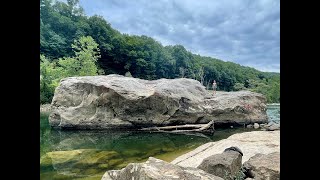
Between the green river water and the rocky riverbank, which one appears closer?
the rocky riverbank

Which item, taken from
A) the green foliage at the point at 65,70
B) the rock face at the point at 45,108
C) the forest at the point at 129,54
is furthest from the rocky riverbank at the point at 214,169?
the forest at the point at 129,54

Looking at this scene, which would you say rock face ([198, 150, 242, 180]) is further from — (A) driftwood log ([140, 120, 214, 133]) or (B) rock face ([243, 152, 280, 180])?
(A) driftwood log ([140, 120, 214, 133])

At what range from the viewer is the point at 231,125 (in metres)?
18.1

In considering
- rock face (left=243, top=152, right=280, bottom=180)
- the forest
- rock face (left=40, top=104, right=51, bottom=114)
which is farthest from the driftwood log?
the forest

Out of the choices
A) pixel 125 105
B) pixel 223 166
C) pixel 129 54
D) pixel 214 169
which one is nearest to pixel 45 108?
pixel 125 105

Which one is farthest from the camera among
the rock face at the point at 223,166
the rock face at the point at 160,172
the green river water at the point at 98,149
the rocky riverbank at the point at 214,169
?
the green river water at the point at 98,149

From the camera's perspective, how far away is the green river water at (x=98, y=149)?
26.3ft

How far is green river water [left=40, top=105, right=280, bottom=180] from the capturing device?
26.3 ft

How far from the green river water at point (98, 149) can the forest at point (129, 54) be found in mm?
18509

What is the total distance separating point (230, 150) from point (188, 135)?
335 inches

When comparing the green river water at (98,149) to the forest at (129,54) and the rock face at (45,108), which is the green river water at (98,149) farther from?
the forest at (129,54)

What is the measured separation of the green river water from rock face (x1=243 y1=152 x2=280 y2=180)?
13.1ft

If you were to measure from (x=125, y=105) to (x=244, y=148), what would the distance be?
28.6ft
